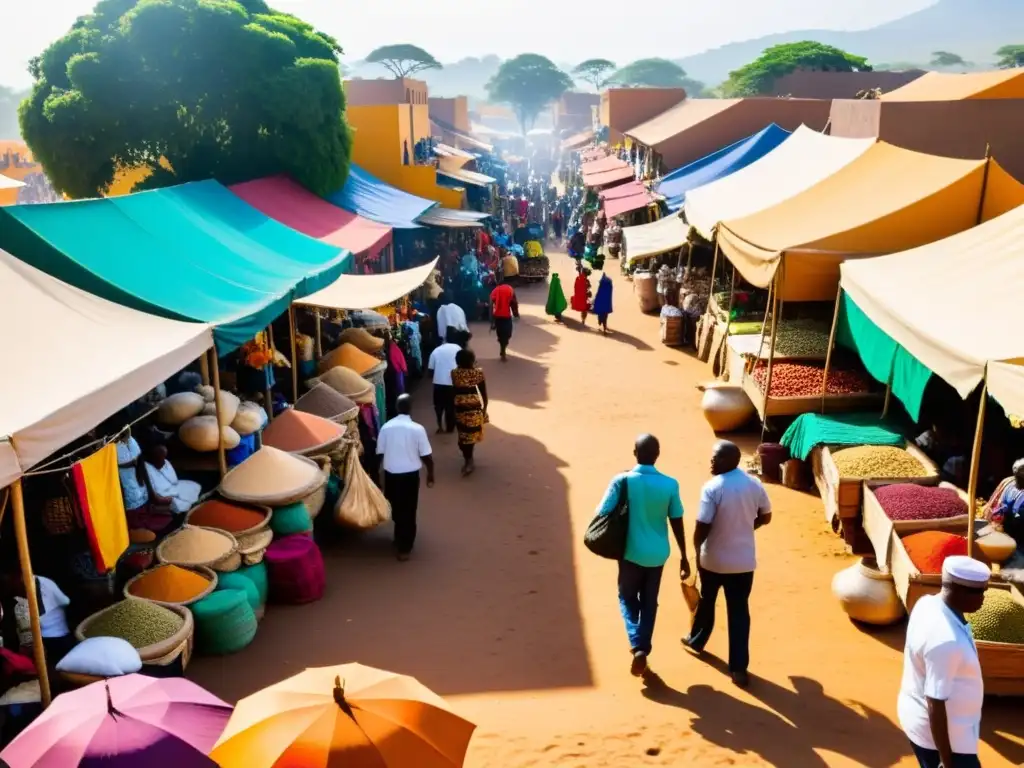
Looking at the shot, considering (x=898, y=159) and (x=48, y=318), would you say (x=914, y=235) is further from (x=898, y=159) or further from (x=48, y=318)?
(x=48, y=318)

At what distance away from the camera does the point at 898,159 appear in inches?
481

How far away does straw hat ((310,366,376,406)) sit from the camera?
1026 centimetres

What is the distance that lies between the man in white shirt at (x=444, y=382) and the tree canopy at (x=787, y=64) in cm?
4927

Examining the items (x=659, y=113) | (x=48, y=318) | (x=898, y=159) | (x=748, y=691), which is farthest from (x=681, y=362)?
(x=659, y=113)

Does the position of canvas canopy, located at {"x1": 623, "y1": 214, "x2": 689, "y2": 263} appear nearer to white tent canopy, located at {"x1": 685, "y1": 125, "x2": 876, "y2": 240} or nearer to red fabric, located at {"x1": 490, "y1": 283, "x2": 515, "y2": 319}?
white tent canopy, located at {"x1": 685, "y1": 125, "x2": 876, "y2": 240}

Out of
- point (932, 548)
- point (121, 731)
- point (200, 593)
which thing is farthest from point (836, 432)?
point (121, 731)

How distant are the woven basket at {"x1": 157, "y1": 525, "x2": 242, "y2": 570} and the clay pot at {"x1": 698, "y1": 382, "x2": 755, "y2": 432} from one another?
6.20 m

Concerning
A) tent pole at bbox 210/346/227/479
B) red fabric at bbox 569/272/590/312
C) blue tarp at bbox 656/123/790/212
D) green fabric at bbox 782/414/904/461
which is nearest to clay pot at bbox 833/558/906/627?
green fabric at bbox 782/414/904/461

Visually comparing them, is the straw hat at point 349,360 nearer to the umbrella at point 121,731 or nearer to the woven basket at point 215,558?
the woven basket at point 215,558

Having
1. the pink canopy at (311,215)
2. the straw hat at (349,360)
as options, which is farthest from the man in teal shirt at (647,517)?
the pink canopy at (311,215)

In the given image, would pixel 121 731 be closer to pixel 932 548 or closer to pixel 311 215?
pixel 932 548

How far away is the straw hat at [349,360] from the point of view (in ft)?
35.8

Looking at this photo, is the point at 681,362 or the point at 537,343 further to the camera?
the point at 537,343

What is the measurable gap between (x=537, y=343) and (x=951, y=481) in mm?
9350
